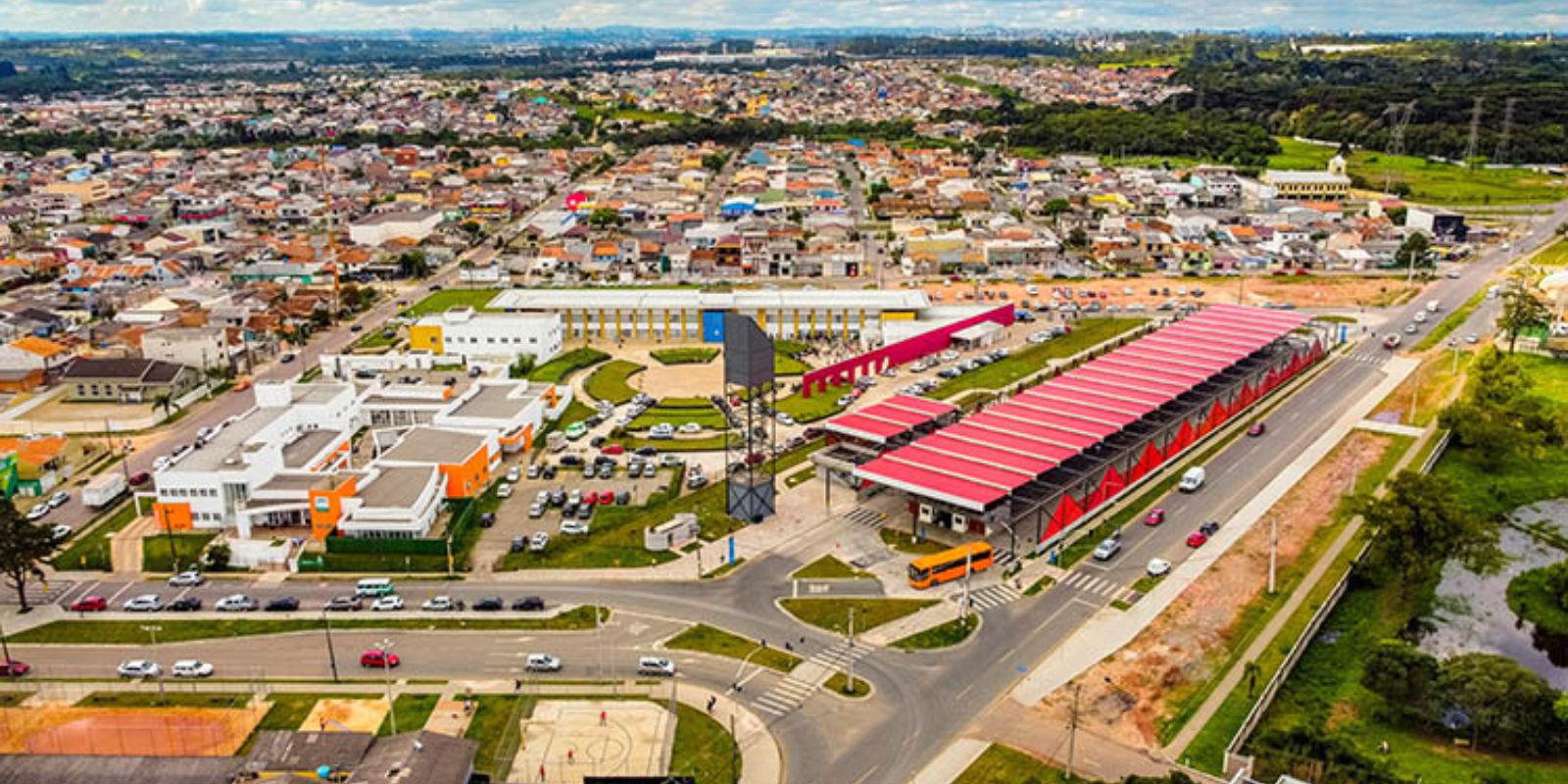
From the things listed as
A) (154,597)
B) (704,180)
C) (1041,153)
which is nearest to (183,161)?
(704,180)

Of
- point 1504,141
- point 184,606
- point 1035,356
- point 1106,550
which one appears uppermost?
point 1504,141

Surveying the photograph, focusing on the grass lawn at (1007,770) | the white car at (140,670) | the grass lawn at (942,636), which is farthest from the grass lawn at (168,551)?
the grass lawn at (1007,770)

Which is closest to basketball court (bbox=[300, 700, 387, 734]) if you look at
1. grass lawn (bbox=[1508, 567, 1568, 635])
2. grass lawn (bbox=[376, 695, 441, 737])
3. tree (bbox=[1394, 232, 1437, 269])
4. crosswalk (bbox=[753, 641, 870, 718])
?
grass lawn (bbox=[376, 695, 441, 737])

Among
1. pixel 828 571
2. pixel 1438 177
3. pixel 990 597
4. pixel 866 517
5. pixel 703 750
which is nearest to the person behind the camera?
pixel 703 750

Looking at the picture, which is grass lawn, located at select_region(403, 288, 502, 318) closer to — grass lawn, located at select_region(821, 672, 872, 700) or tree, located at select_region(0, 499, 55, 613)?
tree, located at select_region(0, 499, 55, 613)

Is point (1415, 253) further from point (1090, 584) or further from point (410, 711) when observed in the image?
point (410, 711)


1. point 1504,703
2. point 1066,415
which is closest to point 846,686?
point 1504,703
